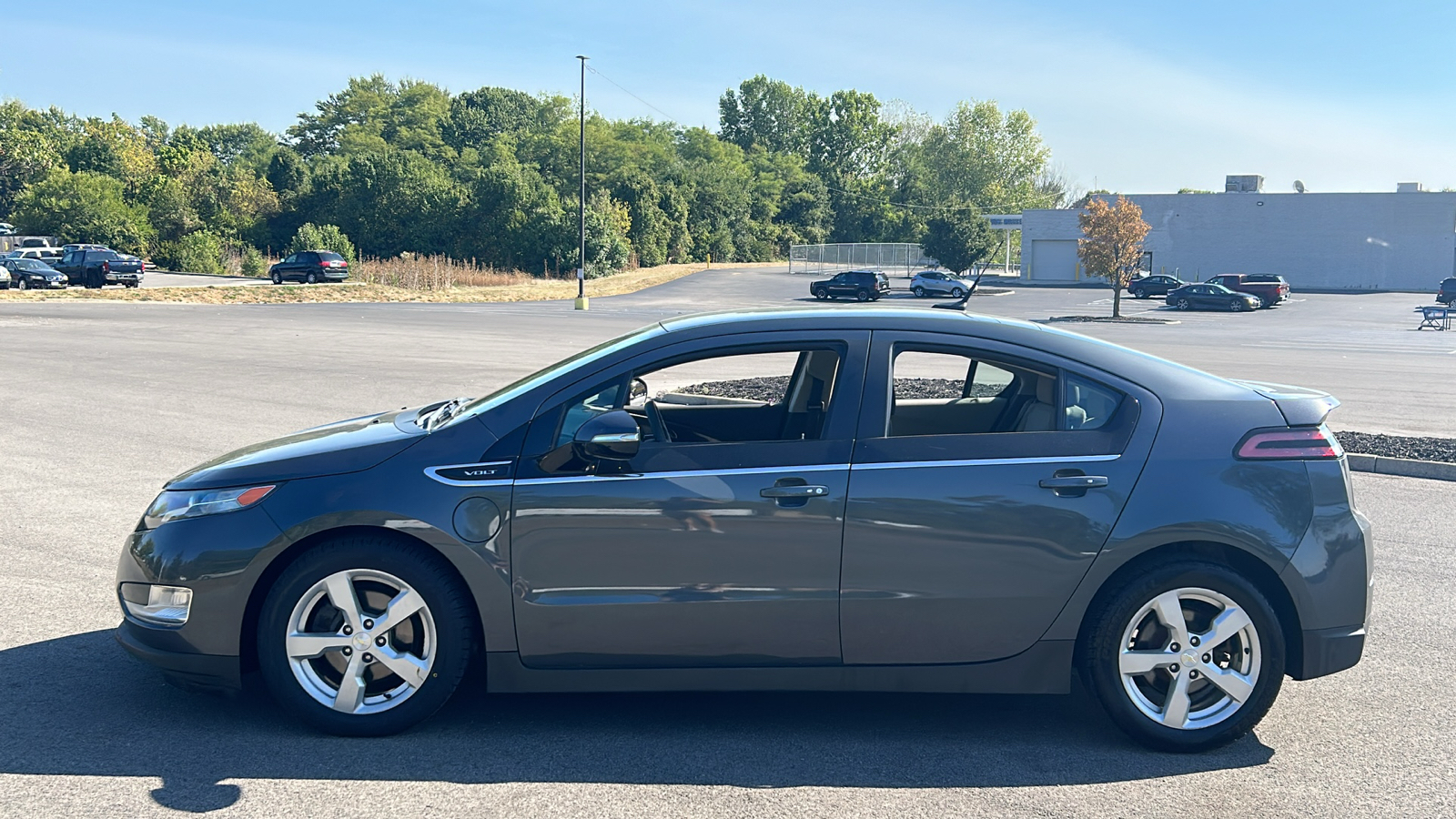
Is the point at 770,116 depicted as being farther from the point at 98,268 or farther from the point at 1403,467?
the point at 1403,467

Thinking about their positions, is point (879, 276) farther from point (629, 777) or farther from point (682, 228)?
point (629, 777)

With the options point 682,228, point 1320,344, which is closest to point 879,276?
point 1320,344

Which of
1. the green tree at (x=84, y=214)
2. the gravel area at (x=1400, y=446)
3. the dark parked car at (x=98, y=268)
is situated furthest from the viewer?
the green tree at (x=84, y=214)

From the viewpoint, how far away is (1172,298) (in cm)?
5056

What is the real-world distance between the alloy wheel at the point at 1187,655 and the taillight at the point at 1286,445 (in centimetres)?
53

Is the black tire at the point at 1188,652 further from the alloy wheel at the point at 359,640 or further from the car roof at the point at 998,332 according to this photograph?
the alloy wheel at the point at 359,640

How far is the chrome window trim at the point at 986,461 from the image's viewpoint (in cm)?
402

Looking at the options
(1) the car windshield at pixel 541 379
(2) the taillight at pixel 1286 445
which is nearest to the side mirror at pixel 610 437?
(1) the car windshield at pixel 541 379

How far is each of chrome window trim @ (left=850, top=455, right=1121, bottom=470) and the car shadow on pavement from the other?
1.04 metres

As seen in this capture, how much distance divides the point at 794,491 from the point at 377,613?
1.56 metres

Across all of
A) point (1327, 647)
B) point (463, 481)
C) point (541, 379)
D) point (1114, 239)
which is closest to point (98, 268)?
point (1114, 239)

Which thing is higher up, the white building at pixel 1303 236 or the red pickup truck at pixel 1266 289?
the white building at pixel 1303 236

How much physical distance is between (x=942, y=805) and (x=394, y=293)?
44118 millimetres

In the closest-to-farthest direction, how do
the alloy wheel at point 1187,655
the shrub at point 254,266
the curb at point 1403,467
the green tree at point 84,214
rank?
the alloy wheel at point 1187,655 → the curb at point 1403,467 → the shrub at point 254,266 → the green tree at point 84,214
